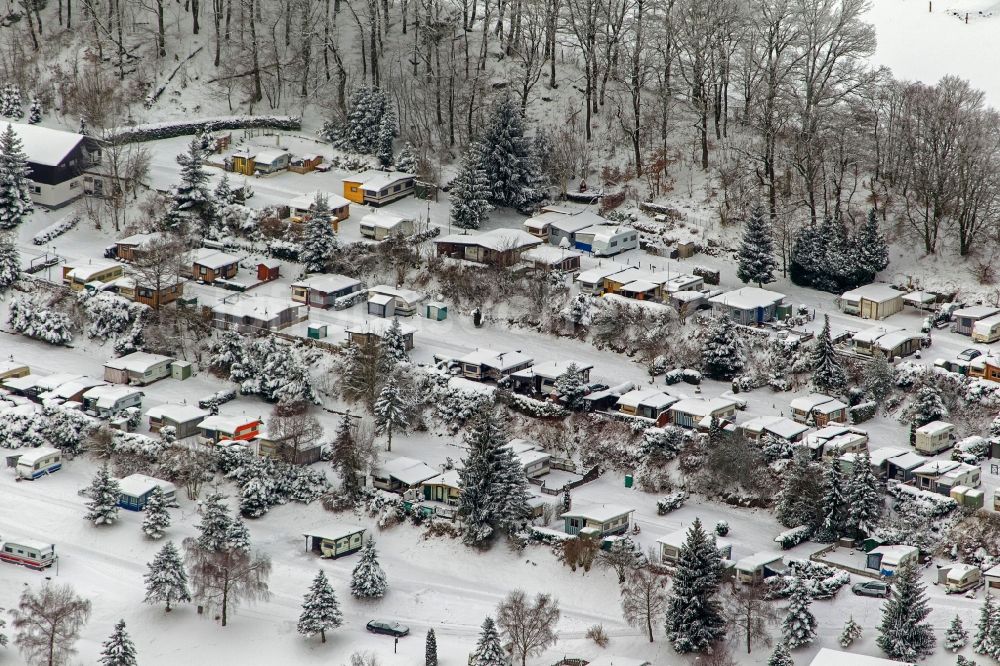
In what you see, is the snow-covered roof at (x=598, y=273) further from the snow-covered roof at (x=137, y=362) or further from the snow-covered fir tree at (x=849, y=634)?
the snow-covered fir tree at (x=849, y=634)

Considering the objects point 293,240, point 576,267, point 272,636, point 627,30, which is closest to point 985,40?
point 627,30

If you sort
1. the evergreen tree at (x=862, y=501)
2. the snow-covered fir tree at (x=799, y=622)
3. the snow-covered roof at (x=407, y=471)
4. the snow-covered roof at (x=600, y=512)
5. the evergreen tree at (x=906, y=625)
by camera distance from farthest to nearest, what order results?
1. the snow-covered roof at (x=407, y=471)
2. the snow-covered roof at (x=600, y=512)
3. the evergreen tree at (x=862, y=501)
4. the snow-covered fir tree at (x=799, y=622)
5. the evergreen tree at (x=906, y=625)

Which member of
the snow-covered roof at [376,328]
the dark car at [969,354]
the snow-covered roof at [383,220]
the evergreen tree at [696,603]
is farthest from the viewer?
the snow-covered roof at [383,220]

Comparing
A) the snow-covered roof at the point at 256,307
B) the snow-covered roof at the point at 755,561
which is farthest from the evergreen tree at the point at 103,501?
the snow-covered roof at the point at 755,561

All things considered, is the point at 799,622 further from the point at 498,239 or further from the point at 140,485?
the point at 498,239

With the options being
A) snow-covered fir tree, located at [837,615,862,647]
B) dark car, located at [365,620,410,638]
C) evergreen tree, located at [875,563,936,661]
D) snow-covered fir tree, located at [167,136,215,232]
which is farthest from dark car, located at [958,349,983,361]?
snow-covered fir tree, located at [167,136,215,232]

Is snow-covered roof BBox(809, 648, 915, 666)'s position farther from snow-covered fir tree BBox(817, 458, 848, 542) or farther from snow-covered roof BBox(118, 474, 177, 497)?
snow-covered roof BBox(118, 474, 177, 497)
